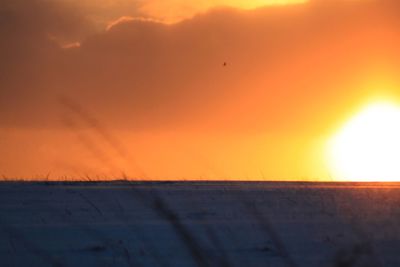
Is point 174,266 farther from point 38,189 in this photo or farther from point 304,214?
point 38,189

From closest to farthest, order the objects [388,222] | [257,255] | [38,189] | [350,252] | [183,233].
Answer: [183,233] < [350,252] < [257,255] < [388,222] < [38,189]

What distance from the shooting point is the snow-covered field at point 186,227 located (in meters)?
6.98

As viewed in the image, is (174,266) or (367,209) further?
(367,209)

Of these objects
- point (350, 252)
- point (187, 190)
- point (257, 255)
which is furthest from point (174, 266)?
point (187, 190)

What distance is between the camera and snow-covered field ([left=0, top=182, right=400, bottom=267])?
6.98 meters

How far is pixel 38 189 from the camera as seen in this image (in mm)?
14234

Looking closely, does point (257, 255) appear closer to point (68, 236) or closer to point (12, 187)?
point (68, 236)

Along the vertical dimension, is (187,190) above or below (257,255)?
above

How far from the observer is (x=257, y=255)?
7273mm

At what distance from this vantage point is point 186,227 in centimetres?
443

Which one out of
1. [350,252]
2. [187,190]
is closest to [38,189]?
[187,190]

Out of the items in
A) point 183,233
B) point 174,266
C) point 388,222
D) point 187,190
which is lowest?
point 183,233

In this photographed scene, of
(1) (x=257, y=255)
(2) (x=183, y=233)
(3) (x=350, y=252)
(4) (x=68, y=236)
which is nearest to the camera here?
(2) (x=183, y=233)

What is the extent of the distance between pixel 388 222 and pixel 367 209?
127 centimetres
